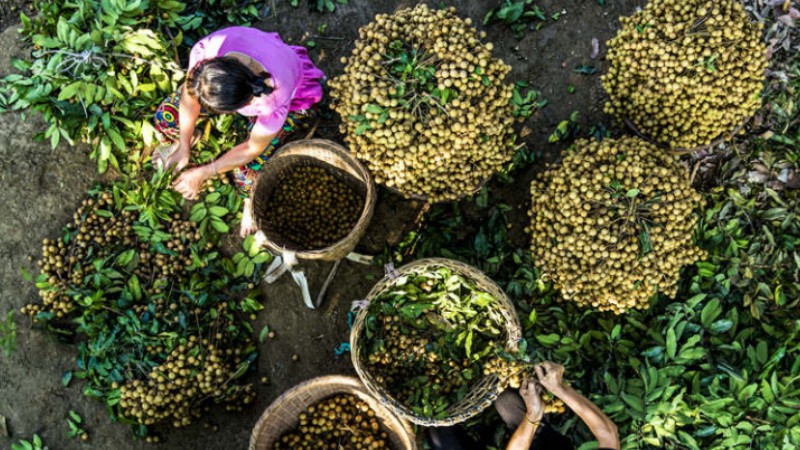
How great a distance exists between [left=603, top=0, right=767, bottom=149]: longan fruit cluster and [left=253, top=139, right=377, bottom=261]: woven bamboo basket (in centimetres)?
141

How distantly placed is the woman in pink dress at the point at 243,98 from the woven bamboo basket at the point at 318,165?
80mm

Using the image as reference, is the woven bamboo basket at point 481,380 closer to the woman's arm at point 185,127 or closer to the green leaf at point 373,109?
the green leaf at point 373,109

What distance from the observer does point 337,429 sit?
3260mm

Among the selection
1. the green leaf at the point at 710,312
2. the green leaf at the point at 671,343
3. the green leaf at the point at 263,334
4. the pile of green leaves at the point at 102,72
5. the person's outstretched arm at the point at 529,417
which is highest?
the pile of green leaves at the point at 102,72

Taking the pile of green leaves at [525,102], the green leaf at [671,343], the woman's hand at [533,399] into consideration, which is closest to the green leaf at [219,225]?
the pile of green leaves at [525,102]

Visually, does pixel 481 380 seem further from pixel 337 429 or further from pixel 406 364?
pixel 337 429

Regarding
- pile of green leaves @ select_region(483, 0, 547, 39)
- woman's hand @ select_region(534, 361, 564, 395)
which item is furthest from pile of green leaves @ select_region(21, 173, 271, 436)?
pile of green leaves @ select_region(483, 0, 547, 39)

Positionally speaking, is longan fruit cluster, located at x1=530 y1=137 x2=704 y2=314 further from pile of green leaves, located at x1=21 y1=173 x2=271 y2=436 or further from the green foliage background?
pile of green leaves, located at x1=21 y1=173 x2=271 y2=436

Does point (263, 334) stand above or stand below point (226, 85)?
below

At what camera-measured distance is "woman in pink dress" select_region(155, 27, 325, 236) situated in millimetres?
2627

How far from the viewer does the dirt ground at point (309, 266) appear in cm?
350

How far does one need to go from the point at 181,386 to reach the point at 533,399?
187 centimetres

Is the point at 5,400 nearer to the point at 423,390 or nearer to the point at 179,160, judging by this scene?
the point at 179,160

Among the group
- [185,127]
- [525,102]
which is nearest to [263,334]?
[185,127]
